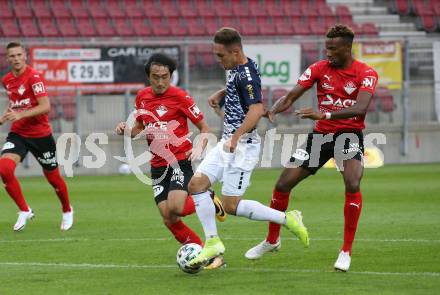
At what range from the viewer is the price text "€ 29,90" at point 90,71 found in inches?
912

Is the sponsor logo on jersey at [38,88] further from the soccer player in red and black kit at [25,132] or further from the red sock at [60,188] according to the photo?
the red sock at [60,188]

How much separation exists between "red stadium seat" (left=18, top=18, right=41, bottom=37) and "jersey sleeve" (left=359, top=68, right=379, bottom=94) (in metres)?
17.8

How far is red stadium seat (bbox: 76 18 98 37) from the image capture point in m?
27.4

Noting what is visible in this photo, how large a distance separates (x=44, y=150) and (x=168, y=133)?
396 cm

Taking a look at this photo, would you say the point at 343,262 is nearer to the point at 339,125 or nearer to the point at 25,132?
the point at 339,125

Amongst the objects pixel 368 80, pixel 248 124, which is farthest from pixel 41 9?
pixel 248 124

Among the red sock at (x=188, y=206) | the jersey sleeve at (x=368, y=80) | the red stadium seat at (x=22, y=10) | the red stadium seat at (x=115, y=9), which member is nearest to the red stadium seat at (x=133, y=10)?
the red stadium seat at (x=115, y=9)

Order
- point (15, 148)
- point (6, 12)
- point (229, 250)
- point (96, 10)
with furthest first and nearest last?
point (96, 10)
point (6, 12)
point (15, 148)
point (229, 250)

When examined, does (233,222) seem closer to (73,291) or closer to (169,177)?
(169,177)

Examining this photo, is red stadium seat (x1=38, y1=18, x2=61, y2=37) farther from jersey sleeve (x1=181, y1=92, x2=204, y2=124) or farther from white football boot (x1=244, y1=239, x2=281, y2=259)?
white football boot (x1=244, y1=239, x2=281, y2=259)

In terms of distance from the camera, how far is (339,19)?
3100 cm

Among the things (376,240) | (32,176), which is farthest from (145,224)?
(32,176)

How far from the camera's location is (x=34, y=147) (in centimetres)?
1384

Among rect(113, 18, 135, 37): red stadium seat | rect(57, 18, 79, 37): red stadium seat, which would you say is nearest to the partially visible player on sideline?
rect(57, 18, 79, 37): red stadium seat
